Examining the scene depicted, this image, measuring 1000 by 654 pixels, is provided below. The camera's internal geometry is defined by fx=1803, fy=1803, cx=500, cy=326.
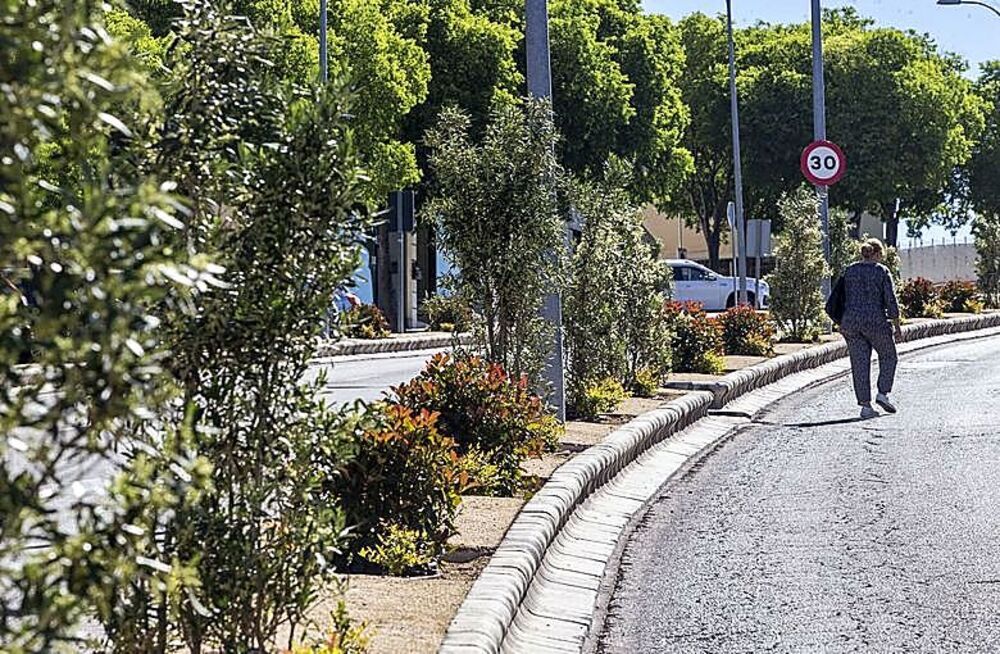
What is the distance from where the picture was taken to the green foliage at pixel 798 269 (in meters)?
28.9

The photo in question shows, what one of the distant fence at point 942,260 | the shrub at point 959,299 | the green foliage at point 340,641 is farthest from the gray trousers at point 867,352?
the distant fence at point 942,260

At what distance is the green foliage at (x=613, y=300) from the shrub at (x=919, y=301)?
19242mm

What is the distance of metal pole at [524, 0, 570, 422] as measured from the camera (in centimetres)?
1444

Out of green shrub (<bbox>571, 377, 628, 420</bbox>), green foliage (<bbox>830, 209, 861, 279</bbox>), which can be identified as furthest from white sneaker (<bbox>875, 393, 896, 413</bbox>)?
green foliage (<bbox>830, 209, 861, 279</bbox>)

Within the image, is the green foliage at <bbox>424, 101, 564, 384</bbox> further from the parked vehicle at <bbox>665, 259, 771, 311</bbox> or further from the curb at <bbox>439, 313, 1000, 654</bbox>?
the parked vehicle at <bbox>665, 259, 771, 311</bbox>

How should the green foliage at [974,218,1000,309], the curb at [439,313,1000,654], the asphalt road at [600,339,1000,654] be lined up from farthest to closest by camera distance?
the green foliage at [974,218,1000,309]
the asphalt road at [600,339,1000,654]
the curb at [439,313,1000,654]

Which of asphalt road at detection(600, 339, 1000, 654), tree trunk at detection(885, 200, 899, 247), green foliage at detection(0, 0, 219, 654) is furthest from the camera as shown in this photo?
tree trunk at detection(885, 200, 899, 247)

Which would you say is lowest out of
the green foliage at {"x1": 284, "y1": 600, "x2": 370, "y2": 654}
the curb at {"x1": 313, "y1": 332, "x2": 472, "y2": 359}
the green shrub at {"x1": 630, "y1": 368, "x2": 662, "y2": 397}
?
the curb at {"x1": 313, "y1": 332, "x2": 472, "y2": 359}

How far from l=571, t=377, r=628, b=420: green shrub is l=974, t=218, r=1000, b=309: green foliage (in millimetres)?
Result: 27328

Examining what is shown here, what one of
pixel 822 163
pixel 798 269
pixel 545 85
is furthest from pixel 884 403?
pixel 822 163

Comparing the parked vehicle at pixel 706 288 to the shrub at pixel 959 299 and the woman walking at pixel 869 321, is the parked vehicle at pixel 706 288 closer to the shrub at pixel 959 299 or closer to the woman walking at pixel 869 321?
the shrub at pixel 959 299

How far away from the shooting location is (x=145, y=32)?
29.0m

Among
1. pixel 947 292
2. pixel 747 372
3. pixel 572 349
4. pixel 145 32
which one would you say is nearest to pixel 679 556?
pixel 572 349

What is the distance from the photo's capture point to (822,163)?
2980cm
